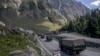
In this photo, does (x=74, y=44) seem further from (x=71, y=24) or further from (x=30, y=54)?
(x=71, y=24)

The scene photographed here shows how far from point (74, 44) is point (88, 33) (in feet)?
228

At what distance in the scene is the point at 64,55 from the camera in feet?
168

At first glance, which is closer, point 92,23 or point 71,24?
point 92,23

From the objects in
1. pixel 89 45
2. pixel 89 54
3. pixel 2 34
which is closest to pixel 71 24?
pixel 89 45

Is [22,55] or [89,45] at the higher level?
[22,55]

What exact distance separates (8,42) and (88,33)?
91.0m

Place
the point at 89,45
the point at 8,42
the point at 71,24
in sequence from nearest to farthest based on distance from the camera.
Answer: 1. the point at 8,42
2. the point at 89,45
3. the point at 71,24

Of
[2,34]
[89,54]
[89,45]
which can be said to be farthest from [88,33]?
[2,34]

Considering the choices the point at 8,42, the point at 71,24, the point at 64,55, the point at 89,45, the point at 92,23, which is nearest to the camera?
the point at 8,42

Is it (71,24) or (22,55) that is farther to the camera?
(71,24)

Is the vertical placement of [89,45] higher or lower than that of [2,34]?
lower

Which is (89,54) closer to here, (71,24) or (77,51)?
(77,51)

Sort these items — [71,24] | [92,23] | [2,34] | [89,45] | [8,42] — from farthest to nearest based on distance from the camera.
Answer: [71,24], [92,23], [89,45], [2,34], [8,42]

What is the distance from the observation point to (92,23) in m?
110
